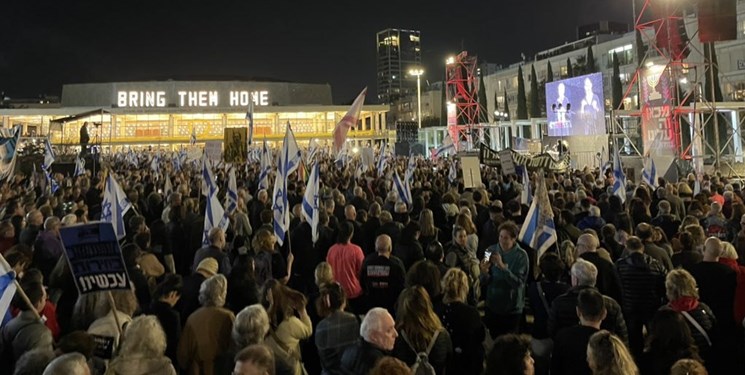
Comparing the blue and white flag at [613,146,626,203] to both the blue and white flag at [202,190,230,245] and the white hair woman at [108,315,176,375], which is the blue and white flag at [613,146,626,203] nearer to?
the blue and white flag at [202,190,230,245]

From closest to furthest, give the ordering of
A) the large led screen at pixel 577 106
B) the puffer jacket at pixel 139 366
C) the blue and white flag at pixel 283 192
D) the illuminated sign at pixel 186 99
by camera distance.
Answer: the puffer jacket at pixel 139 366 → the blue and white flag at pixel 283 192 → the large led screen at pixel 577 106 → the illuminated sign at pixel 186 99

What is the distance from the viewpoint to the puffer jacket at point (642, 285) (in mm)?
5477

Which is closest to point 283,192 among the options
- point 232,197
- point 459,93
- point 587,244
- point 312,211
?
point 312,211

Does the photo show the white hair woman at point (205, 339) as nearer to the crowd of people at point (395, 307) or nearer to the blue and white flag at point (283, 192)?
the crowd of people at point (395, 307)

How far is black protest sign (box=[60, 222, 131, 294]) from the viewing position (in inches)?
164

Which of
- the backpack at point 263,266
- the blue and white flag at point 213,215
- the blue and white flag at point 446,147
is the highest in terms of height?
the blue and white flag at point 446,147

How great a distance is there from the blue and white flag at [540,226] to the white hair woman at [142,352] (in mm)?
4727

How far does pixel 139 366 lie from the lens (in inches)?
137

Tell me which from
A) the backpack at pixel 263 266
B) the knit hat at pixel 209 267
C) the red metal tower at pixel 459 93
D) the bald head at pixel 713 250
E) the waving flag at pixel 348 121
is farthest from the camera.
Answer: the red metal tower at pixel 459 93

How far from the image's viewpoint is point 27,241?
25.5 feet

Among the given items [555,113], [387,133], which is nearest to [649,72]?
[555,113]

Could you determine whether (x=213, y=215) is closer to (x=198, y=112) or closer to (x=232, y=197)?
(x=232, y=197)

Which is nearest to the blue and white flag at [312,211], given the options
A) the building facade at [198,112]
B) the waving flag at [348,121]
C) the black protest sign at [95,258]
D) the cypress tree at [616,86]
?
the black protest sign at [95,258]

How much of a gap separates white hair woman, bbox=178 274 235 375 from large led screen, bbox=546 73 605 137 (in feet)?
82.8
